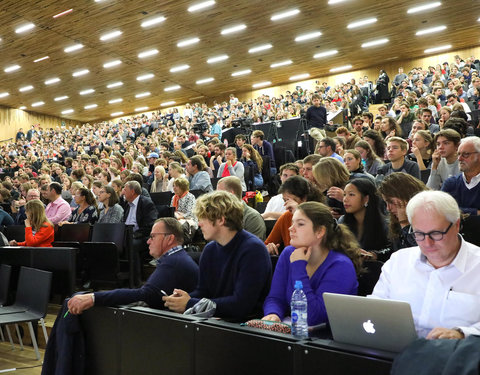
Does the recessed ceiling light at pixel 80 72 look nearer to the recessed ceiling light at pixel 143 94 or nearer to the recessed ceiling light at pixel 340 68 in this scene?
the recessed ceiling light at pixel 143 94

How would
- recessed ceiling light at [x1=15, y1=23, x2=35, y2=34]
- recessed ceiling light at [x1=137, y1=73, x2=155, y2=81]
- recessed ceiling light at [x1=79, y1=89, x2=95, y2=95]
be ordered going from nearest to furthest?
recessed ceiling light at [x1=15, y1=23, x2=35, y2=34] < recessed ceiling light at [x1=137, y1=73, x2=155, y2=81] < recessed ceiling light at [x1=79, y1=89, x2=95, y2=95]

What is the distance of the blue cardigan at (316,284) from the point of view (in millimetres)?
2127

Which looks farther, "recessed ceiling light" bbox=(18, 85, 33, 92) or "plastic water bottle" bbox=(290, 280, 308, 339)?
"recessed ceiling light" bbox=(18, 85, 33, 92)

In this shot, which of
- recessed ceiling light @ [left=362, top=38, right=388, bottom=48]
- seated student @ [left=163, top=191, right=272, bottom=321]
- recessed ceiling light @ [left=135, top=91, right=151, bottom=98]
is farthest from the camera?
recessed ceiling light @ [left=135, top=91, right=151, bottom=98]

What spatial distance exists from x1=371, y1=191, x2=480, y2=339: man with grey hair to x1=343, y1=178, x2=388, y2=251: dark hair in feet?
3.96

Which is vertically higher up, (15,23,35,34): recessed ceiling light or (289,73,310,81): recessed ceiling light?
(289,73,310,81): recessed ceiling light

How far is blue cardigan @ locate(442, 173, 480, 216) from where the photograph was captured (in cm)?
360

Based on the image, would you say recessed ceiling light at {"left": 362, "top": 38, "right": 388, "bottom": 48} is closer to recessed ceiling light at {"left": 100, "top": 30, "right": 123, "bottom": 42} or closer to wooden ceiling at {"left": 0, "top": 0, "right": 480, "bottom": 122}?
wooden ceiling at {"left": 0, "top": 0, "right": 480, "bottom": 122}

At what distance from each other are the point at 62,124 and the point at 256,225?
81.1ft

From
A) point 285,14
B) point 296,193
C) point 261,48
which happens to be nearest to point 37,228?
point 296,193

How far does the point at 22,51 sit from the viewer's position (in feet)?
51.0

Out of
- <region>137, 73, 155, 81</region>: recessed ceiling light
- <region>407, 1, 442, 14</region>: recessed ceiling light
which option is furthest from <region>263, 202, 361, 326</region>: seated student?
<region>137, 73, 155, 81</region>: recessed ceiling light

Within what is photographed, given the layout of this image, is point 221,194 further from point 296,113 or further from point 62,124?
point 62,124

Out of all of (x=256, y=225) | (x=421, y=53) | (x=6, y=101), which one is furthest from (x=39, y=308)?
(x=6, y=101)
